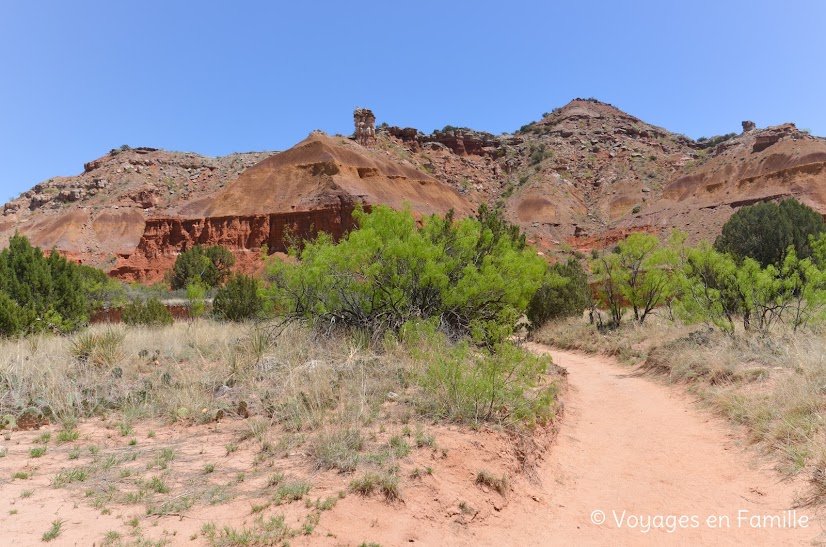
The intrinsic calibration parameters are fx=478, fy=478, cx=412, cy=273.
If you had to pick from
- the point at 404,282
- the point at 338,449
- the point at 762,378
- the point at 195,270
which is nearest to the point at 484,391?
the point at 338,449

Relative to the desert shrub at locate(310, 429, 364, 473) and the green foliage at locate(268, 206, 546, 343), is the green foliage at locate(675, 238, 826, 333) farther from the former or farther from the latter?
the desert shrub at locate(310, 429, 364, 473)

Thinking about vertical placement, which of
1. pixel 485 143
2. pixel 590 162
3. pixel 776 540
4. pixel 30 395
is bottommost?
pixel 776 540

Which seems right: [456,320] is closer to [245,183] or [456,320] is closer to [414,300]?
[414,300]

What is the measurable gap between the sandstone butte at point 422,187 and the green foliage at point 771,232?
54.3ft

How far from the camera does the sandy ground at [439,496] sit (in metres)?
3.42

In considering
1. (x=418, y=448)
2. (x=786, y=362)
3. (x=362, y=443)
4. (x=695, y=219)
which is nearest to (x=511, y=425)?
(x=418, y=448)

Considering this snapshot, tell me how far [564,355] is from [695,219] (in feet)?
141

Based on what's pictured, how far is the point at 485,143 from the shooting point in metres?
81.9

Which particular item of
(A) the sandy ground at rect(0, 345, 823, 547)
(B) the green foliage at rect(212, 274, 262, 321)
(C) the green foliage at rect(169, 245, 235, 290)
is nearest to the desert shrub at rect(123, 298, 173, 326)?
(B) the green foliage at rect(212, 274, 262, 321)

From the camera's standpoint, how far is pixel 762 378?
7.97 metres

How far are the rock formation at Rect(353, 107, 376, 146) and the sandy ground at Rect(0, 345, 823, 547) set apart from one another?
68876mm

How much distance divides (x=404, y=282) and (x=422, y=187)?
5109 centimetres

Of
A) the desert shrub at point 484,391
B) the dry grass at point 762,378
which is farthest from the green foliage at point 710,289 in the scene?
the desert shrub at point 484,391

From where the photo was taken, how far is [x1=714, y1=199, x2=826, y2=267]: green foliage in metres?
28.1
